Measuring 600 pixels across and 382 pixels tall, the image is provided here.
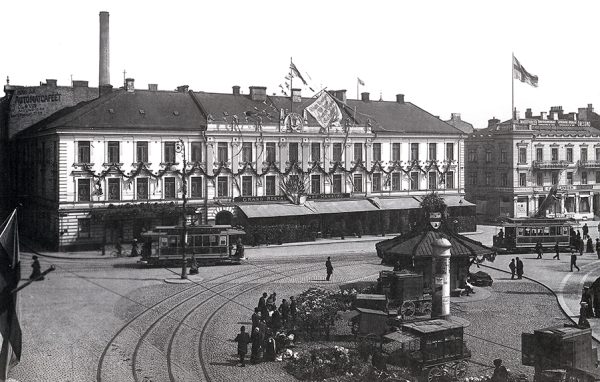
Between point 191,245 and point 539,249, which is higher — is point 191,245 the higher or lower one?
the higher one

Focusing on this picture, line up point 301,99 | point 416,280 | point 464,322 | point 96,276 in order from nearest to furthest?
point 464,322 → point 416,280 → point 96,276 → point 301,99

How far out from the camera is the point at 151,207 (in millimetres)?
47031

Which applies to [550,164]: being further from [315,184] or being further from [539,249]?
[315,184]

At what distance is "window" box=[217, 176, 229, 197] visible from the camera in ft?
167

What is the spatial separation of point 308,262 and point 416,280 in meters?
14.8

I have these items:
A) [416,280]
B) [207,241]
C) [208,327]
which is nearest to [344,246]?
[207,241]

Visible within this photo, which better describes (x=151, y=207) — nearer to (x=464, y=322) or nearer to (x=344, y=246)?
(x=344, y=246)

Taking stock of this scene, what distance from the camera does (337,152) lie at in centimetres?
5609

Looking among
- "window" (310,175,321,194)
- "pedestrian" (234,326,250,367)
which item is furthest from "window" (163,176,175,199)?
"pedestrian" (234,326,250,367)

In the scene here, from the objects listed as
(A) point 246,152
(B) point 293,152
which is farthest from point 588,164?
(A) point 246,152

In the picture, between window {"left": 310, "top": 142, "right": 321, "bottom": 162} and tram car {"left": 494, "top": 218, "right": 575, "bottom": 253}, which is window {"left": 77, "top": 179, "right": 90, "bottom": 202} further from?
tram car {"left": 494, "top": 218, "right": 575, "bottom": 253}

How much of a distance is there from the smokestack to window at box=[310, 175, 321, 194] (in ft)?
63.1

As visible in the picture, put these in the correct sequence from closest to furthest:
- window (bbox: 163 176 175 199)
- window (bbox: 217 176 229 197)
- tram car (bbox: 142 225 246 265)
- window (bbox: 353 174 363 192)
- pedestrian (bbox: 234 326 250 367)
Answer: pedestrian (bbox: 234 326 250 367), tram car (bbox: 142 225 246 265), window (bbox: 163 176 175 199), window (bbox: 217 176 229 197), window (bbox: 353 174 363 192)

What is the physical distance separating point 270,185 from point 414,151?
15.1 meters
